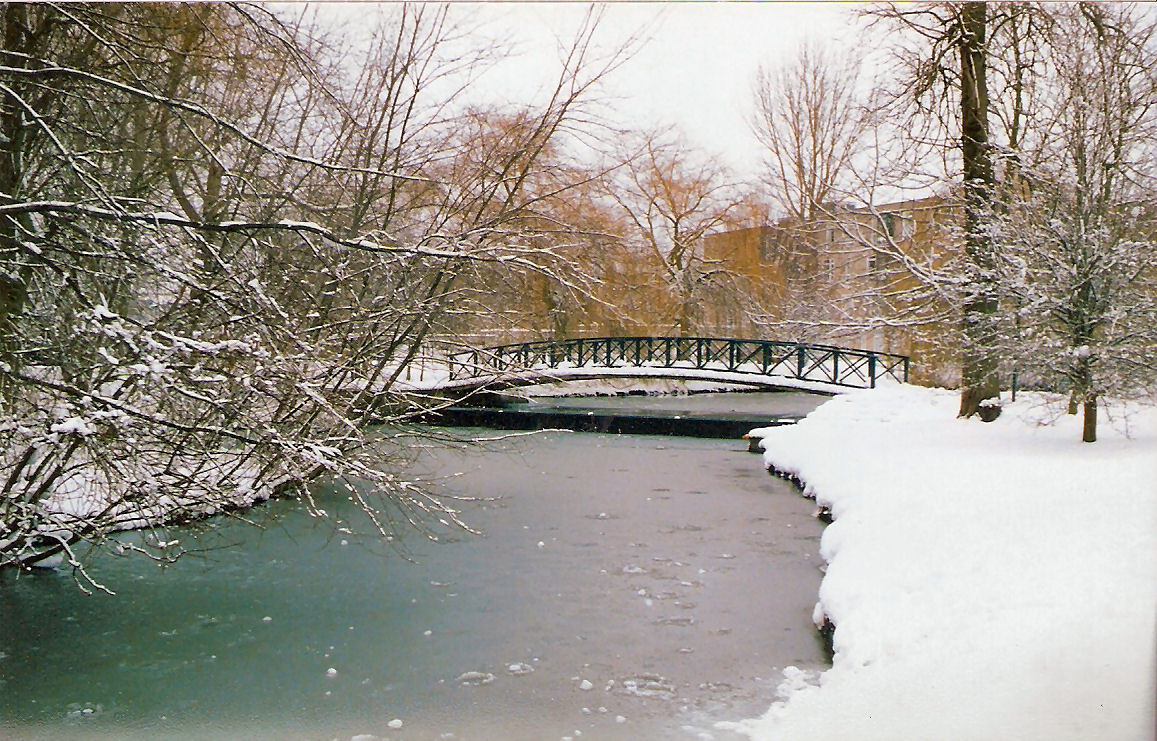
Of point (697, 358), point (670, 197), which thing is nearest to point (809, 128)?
point (670, 197)

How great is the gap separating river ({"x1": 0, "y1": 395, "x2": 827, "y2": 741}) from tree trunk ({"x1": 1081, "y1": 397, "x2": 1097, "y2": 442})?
115cm

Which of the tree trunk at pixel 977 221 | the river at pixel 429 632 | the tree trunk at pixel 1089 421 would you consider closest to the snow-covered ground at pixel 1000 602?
the tree trunk at pixel 1089 421

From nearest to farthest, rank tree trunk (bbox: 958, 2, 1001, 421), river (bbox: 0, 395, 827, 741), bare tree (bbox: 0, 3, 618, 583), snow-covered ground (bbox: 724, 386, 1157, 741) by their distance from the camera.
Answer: snow-covered ground (bbox: 724, 386, 1157, 741)
bare tree (bbox: 0, 3, 618, 583)
river (bbox: 0, 395, 827, 741)
tree trunk (bbox: 958, 2, 1001, 421)

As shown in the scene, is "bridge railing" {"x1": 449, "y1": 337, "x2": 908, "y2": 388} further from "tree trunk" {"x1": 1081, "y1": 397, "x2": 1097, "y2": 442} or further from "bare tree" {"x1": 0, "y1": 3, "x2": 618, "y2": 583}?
"tree trunk" {"x1": 1081, "y1": 397, "x2": 1097, "y2": 442}

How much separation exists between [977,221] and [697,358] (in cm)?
169

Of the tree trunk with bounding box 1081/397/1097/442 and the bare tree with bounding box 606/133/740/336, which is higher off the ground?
the bare tree with bounding box 606/133/740/336

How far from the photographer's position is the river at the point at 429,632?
2639 mm

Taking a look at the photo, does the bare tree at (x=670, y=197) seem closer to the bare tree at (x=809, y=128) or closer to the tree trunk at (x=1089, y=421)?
the bare tree at (x=809, y=128)

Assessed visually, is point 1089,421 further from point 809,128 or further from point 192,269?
point 192,269

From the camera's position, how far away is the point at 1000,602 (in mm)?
2637

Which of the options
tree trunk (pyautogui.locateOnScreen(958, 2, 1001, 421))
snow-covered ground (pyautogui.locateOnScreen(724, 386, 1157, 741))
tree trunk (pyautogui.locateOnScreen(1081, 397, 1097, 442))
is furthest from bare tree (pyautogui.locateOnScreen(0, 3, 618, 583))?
tree trunk (pyautogui.locateOnScreen(958, 2, 1001, 421))

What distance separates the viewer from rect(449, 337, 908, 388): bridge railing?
12.0 feet

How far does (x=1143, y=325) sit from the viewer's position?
3.41 m

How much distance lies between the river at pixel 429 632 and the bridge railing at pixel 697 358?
579mm
